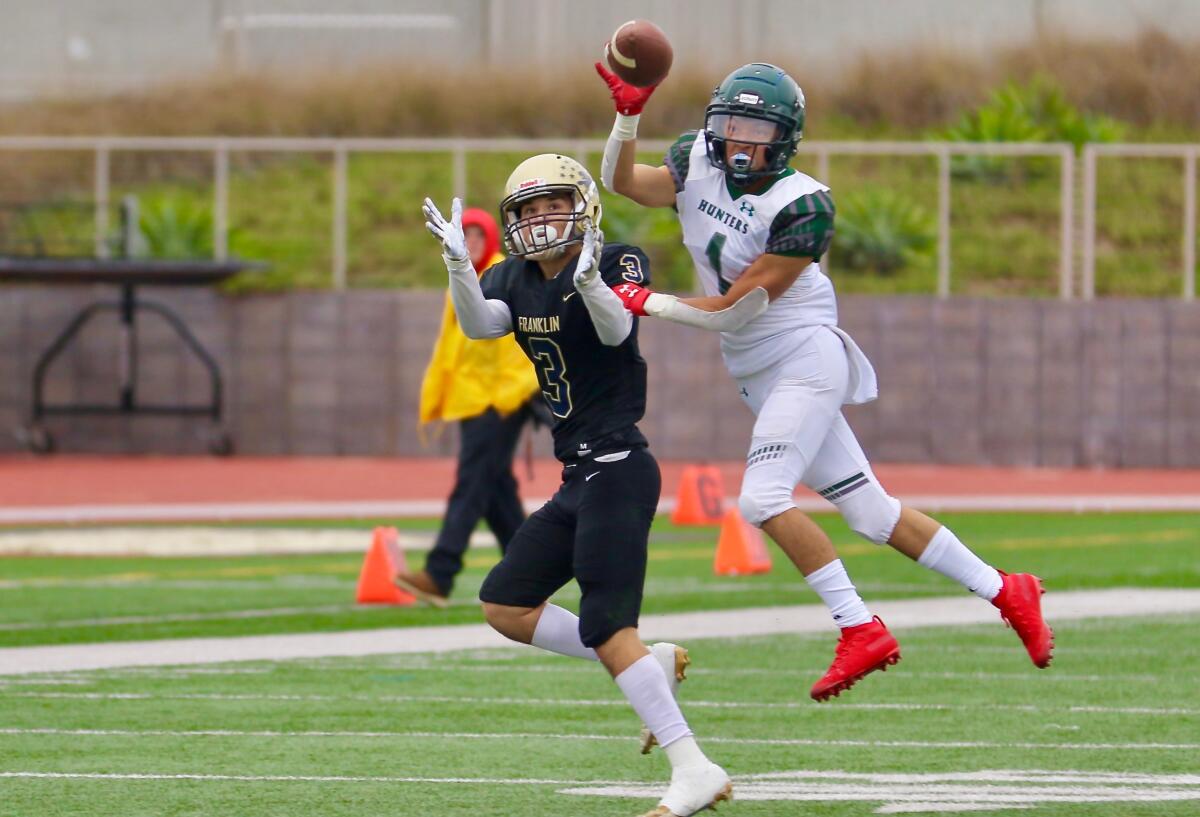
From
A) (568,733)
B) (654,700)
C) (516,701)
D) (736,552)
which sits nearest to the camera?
(654,700)

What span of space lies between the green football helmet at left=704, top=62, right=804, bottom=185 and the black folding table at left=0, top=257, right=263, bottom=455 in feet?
61.3

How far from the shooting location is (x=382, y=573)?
42.1ft

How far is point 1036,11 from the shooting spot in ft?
109

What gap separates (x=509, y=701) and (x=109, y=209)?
822 inches

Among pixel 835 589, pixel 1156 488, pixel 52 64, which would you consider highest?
pixel 52 64

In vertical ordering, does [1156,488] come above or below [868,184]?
below

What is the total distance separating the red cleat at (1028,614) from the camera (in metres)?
8.10

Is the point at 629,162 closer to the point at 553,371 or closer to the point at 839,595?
the point at 553,371

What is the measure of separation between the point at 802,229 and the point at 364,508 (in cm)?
1285

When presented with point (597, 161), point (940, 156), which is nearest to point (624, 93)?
point (940, 156)

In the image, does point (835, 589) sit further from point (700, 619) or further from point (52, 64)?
point (52, 64)

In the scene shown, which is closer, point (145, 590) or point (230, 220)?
point (145, 590)

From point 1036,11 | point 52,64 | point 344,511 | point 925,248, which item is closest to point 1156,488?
point 925,248

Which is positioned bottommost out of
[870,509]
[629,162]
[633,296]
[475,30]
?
[870,509]
